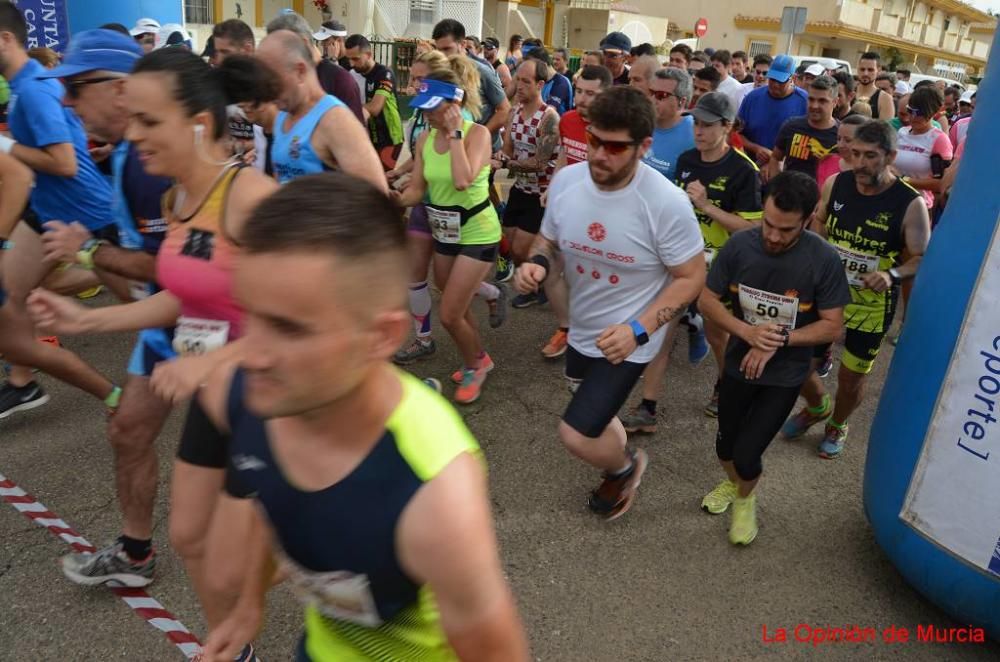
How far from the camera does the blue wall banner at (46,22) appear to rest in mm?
7457

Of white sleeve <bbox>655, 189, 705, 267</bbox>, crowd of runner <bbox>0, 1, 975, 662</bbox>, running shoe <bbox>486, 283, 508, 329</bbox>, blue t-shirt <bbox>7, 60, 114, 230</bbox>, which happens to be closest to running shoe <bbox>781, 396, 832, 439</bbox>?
crowd of runner <bbox>0, 1, 975, 662</bbox>

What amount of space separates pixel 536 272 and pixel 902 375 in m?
1.50

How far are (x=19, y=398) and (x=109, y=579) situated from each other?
1.83 metres

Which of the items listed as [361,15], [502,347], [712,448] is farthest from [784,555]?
[361,15]

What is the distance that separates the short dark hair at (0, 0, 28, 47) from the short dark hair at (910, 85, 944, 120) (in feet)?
20.9

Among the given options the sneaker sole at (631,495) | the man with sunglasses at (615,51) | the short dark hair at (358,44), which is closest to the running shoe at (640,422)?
the sneaker sole at (631,495)

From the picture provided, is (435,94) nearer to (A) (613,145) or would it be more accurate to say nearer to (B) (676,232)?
(A) (613,145)

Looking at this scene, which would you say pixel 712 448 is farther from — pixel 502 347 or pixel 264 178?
pixel 264 178

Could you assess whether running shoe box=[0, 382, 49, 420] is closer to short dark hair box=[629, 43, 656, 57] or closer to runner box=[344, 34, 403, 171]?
runner box=[344, 34, 403, 171]

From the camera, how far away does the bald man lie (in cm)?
332

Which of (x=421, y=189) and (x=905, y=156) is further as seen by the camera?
(x=905, y=156)

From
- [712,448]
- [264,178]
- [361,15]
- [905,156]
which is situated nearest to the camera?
[264,178]

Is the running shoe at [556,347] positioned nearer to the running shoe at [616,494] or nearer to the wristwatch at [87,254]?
the running shoe at [616,494]

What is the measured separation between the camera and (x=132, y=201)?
2547mm
